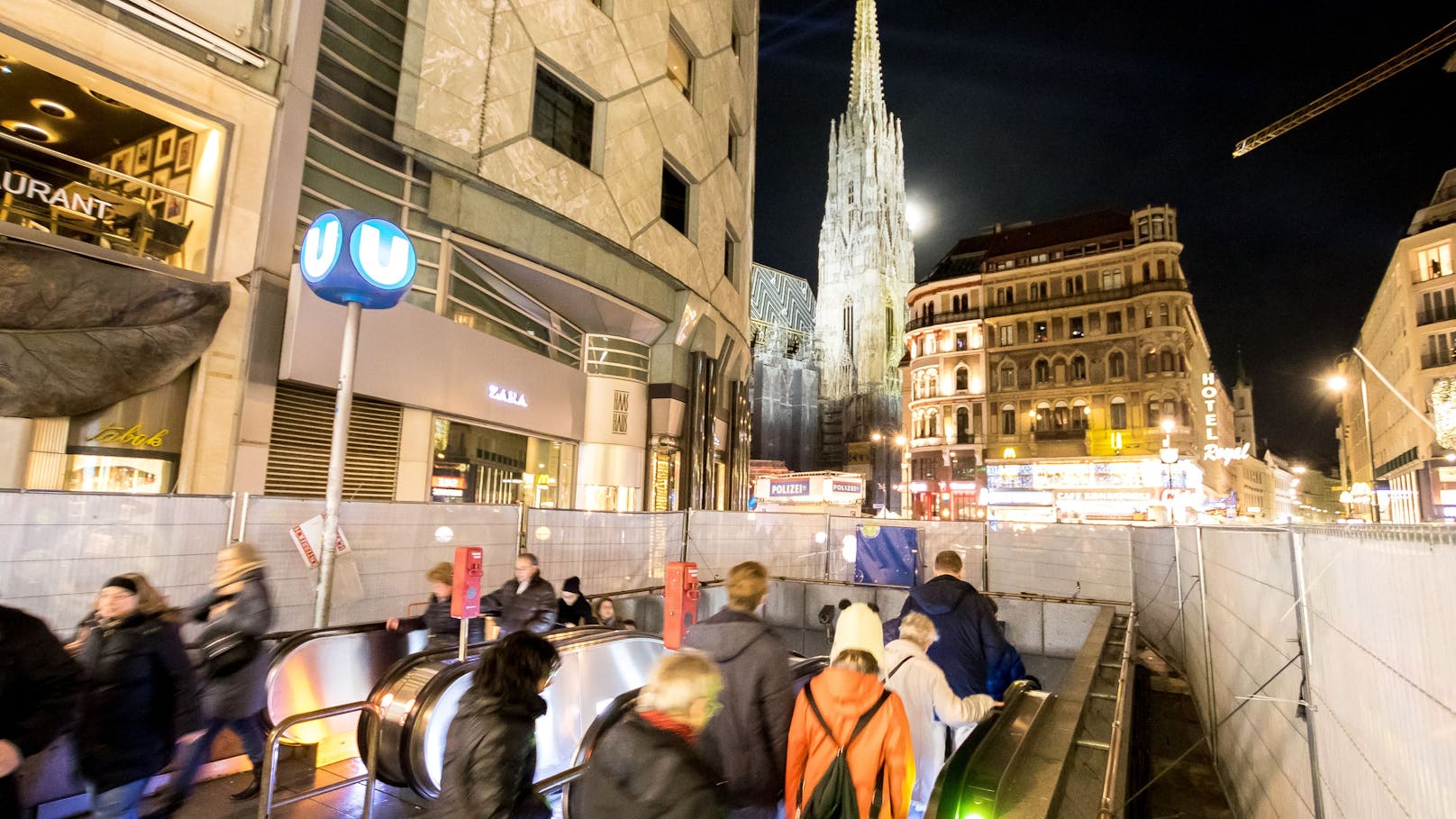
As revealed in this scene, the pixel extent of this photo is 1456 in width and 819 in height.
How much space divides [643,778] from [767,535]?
541 inches

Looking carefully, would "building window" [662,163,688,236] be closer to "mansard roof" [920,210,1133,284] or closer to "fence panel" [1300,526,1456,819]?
"fence panel" [1300,526,1456,819]

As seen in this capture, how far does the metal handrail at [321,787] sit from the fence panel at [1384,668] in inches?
204

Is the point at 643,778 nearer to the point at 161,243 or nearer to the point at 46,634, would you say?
the point at 46,634

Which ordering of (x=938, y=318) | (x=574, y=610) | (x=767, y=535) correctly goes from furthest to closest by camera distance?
(x=938, y=318)
(x=767, y=535)
(x=574, y=610)

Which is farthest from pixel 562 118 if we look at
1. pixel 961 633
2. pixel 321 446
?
pixel 961 633

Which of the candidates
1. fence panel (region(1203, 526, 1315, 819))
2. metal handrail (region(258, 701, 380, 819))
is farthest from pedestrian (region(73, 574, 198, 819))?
fence panel (region(1203, 526, 1315, 819))

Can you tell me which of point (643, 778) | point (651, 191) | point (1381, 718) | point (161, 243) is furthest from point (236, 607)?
point (651, 191)

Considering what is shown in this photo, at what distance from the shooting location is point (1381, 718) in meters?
2.45

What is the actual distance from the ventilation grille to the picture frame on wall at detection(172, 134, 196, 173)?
13.1 feet

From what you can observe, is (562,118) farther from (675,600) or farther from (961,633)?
(961,633)

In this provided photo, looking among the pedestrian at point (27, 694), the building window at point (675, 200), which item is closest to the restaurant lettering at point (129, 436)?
the pedestrian at point (27, 694)

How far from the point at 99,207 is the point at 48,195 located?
66 cm

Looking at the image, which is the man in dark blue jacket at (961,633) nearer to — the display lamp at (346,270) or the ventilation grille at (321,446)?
the display lamp at (346,270)

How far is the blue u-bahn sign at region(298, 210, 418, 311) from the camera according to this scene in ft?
27.3
